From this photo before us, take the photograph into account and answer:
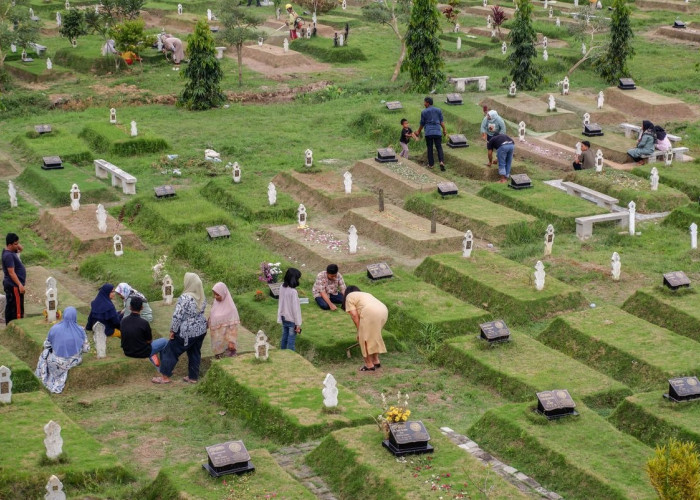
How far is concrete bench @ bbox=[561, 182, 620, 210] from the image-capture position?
29116 mm

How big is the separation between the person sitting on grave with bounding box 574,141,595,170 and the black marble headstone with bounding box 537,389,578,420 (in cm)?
1516

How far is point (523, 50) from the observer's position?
41875mm

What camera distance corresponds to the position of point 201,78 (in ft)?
134

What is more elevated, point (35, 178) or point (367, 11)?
point (367, 11)

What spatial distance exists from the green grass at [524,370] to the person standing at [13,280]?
7.75 metres

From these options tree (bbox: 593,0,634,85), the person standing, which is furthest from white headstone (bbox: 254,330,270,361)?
tree (bbox: 593,0,634,85)

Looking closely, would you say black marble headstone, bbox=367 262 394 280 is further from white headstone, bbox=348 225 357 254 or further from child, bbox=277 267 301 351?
child, bbox=277 267 301 351

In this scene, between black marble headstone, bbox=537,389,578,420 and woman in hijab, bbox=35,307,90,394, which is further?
woman in hijab, bbox=35,307,90,394

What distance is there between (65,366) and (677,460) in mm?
10216

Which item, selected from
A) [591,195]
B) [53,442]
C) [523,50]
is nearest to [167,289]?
[53,442]

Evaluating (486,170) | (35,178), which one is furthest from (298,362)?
(35,178)

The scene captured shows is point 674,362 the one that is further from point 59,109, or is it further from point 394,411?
point 59,109

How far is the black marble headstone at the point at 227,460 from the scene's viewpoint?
51.5 feet

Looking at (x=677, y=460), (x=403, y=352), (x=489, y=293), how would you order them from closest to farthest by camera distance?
(x=677, y=460), (x=403, y=352), (x=489, y=293)
